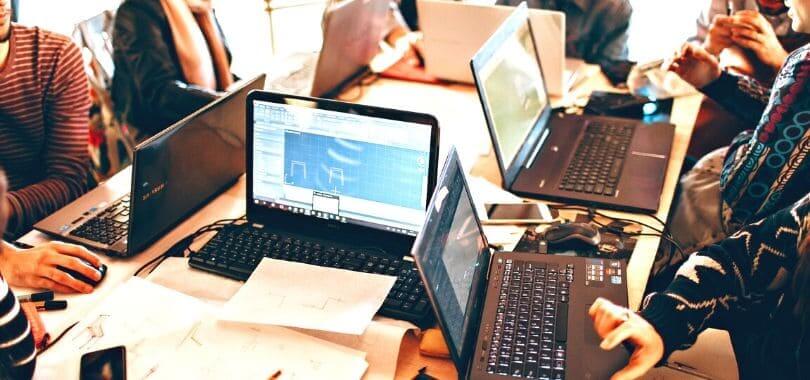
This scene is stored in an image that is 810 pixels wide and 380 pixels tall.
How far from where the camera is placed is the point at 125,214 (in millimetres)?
1618

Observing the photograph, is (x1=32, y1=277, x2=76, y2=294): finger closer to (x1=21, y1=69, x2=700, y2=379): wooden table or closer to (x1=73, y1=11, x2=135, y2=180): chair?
(x1=21, y1=69, x2=700, y2=379): wooden table

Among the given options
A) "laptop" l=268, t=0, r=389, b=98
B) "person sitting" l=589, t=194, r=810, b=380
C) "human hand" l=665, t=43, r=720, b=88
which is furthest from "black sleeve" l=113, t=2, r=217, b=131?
"person sitting" l=589, t=194, r=810, b=380

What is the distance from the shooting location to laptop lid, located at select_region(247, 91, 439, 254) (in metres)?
1.39

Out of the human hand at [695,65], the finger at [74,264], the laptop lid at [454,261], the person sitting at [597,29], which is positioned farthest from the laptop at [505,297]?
the person sitting at [597,29]

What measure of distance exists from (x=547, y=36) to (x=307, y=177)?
0.98 metres

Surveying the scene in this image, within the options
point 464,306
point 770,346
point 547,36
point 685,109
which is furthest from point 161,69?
point 770,346

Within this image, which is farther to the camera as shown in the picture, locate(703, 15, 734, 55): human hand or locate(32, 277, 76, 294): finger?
locate(703, 15, 734, 55): human hand

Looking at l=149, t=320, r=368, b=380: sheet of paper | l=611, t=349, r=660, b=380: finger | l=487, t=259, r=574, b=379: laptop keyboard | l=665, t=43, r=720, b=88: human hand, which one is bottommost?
l=149, t=320, r=368, b=380: sheet of paper

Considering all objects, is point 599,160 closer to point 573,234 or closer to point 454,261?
point 573,234

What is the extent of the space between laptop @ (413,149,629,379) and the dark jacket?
1.09 m

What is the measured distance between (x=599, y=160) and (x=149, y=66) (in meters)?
1.25

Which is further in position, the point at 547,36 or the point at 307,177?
the point at 547,36

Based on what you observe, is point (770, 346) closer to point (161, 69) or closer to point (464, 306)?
point (464, 306)

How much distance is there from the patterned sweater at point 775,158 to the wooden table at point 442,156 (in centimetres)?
14
